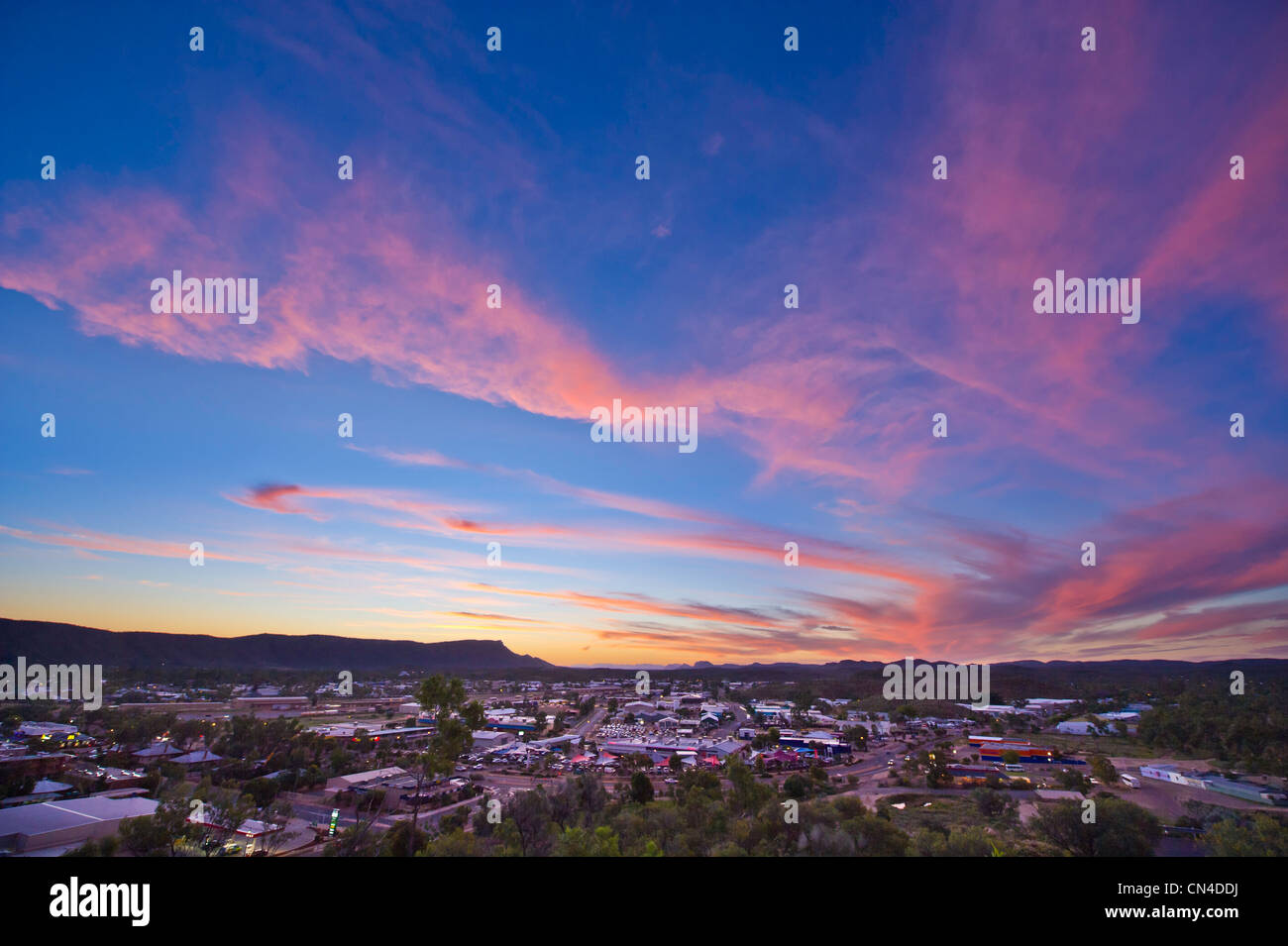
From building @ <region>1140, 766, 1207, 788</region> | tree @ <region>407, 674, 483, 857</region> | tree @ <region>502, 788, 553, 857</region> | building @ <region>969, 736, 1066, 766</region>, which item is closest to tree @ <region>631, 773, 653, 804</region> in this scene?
tree @ <region>502, 788, 553, 857</region>

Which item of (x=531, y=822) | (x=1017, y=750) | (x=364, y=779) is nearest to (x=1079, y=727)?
(x=1017, y=750)

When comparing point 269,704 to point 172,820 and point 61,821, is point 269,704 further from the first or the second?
point 172,820

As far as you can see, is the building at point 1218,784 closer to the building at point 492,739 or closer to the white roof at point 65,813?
the building at point 492,739

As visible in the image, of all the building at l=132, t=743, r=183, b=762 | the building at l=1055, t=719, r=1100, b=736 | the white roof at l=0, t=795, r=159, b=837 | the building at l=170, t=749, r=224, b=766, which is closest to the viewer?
the white roof at l=0, t=795, r=159, b=837

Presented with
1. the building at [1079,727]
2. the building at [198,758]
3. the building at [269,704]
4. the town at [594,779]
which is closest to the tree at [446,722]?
the town at [594,779]

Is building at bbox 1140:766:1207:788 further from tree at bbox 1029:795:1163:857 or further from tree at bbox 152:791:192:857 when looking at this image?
tree at bbox 152:791:192:857
